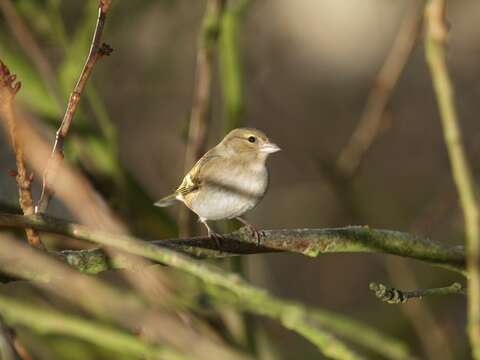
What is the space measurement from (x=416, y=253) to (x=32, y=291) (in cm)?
267

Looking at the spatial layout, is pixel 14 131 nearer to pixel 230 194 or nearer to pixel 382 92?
pixel 230 194

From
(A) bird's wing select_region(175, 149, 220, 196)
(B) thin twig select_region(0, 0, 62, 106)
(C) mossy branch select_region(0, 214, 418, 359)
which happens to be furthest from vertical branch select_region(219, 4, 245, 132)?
(C) mossy branch select_region(0, 214, 418, 359)

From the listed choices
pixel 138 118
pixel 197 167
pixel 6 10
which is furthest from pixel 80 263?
pixel 138 118

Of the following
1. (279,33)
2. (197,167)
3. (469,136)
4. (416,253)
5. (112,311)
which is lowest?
(112,311)

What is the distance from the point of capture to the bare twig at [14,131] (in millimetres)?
1885

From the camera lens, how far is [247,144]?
422cm

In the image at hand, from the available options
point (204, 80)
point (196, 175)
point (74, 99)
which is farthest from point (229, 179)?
point (74, 99)

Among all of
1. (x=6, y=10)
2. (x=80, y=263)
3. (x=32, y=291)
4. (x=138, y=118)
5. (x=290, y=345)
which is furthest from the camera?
(x=138, y=118)

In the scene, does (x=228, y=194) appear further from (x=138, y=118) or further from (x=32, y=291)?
(x=138, y=118)

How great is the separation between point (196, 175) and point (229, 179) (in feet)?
0.57

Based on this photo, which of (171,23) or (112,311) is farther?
(171,23)

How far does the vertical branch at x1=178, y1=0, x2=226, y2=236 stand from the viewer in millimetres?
4117

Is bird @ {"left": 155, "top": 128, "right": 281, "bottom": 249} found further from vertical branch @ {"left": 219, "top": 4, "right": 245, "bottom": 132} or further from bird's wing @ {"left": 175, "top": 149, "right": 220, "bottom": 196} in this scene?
vertical branch @ {"left": 219, "top": 4, "right": 245, "bottom": 132}

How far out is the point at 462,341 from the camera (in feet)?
18.1
